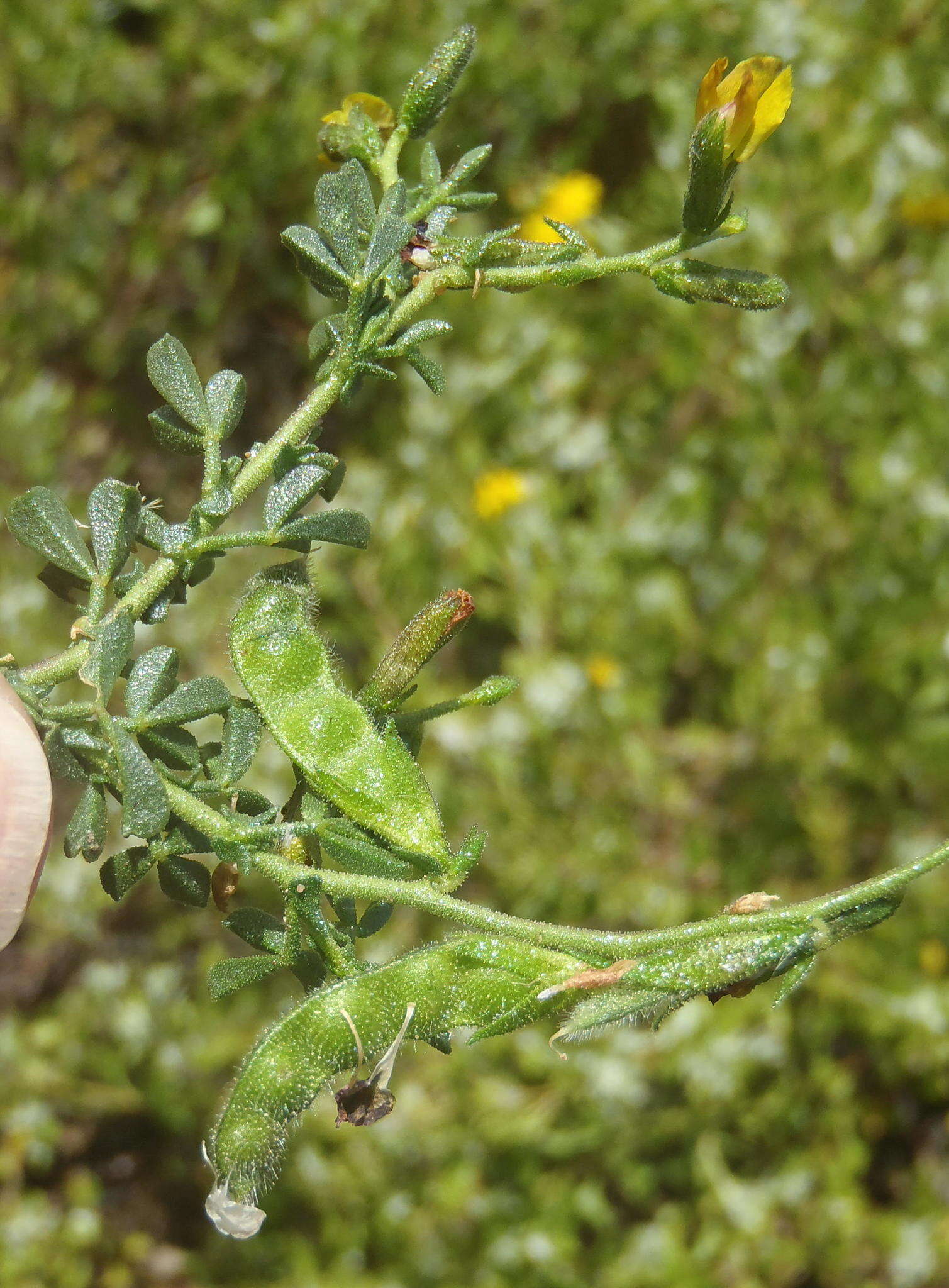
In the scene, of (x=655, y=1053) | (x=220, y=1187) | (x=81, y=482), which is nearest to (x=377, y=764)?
(x=220, y=1187)

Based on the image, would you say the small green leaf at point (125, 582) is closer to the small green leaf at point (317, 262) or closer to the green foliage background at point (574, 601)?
the small green leaf at point (317, 262)

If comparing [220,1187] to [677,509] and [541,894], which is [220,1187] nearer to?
[541,894]

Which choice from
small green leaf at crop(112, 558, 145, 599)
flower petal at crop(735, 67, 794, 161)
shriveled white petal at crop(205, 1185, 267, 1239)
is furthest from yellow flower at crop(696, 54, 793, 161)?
shriveled white petal at crop(205, 1185, 267, 1239)

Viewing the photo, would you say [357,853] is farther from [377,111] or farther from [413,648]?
[377,111]

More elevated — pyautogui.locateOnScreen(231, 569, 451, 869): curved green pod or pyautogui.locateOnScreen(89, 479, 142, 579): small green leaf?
pyautogui.locateOnScreen(89, 479, 142, 579): small green leaf

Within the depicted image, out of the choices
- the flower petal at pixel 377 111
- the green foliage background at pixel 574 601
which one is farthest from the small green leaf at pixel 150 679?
the green foliage background at pixel 574 601

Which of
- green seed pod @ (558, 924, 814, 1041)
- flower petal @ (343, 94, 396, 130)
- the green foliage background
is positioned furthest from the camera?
the green foliage background

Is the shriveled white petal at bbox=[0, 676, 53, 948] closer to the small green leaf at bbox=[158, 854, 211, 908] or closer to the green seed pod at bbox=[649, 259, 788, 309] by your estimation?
the small green leaf at bbox=[158, 854, 211, 908]
